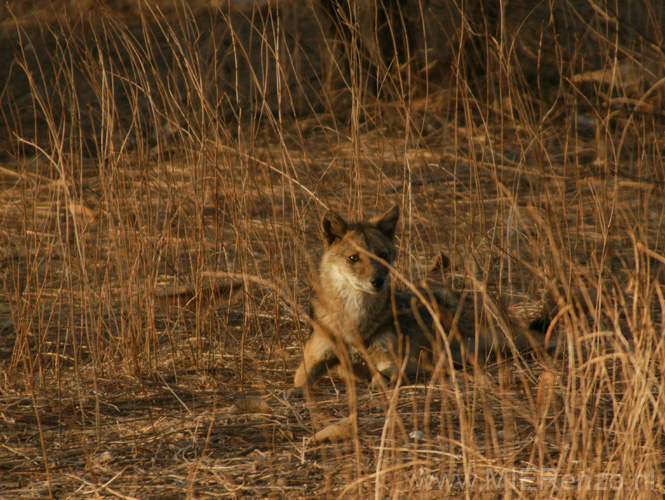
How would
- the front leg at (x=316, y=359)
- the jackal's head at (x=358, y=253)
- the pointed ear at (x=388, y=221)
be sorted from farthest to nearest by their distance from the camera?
the pointed ear at (x=388, y=221) < the jackal's head at (x=358, y=253) < the front leg at (x=316, y=359)

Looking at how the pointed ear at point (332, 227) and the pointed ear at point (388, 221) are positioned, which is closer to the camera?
the pointed ear at point (332, 227)

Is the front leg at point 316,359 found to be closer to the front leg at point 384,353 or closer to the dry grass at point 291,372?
the dry grass at point 291,372

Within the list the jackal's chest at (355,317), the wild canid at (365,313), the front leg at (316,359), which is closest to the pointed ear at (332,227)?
the wild canid at (365,313)

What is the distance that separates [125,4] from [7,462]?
15.3 m

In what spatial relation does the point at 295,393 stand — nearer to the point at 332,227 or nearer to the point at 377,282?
the point at 377,282

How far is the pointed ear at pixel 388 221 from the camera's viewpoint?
5.07m

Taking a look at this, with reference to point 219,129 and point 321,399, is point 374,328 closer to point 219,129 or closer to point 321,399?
point 321,399

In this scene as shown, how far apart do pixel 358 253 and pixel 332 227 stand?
271 mm

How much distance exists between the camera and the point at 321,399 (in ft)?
14.8

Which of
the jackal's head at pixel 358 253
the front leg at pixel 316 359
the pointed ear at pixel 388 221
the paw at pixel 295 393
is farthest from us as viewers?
the pointed ear at pixel 388 221

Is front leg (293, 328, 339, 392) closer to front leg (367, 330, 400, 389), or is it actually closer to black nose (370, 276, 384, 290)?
front leg (367, 330, 400, 389)

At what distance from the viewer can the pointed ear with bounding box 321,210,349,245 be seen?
4926 millimetres

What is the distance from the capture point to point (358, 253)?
4.94 meters

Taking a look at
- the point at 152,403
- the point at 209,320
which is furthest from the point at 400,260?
the point at 152,403
